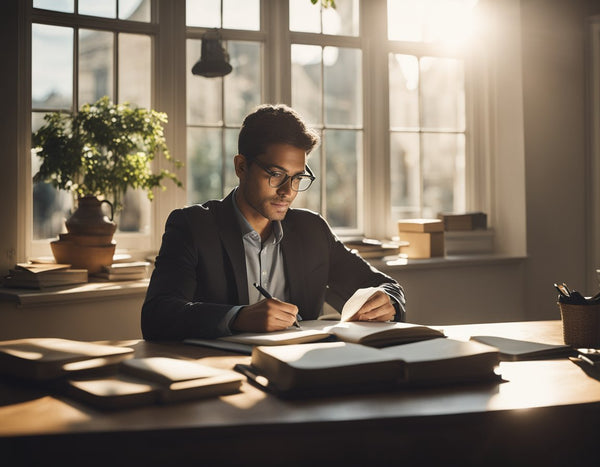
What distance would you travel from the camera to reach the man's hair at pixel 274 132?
84.0 inches

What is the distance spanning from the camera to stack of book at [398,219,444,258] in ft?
12.1

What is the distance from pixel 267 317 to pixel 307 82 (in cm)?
244

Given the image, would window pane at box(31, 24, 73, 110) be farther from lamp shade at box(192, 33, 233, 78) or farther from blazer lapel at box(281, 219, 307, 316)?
blazer lapel at box(281, 219, 307, 316)

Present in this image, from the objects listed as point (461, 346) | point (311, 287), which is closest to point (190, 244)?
point (311, 287)

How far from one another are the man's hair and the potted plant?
1035 millimetres

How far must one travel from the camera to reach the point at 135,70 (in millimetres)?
3453

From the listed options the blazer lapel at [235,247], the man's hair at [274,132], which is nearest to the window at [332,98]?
the man's hair at [274,132]

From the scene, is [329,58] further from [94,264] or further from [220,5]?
[94,264]

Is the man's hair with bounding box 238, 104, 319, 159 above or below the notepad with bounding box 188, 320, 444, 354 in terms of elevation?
above

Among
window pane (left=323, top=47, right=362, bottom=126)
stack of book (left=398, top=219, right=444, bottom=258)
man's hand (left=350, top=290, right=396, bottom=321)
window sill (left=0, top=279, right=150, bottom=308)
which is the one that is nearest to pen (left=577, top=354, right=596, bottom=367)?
man's hand (left=350, top=290, right=396, bottom=321)

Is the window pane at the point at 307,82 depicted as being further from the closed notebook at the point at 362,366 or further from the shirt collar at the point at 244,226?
the closed notebook at the point at 362,366

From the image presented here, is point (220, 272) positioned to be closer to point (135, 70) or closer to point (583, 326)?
point (583, 326)

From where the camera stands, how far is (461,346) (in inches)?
51.3

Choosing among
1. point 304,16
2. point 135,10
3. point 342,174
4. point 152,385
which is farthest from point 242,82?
point 152,385
